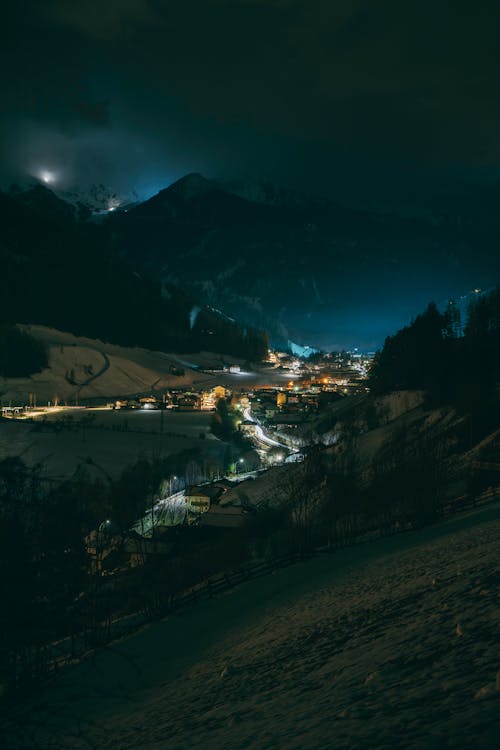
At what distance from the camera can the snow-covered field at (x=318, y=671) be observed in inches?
149

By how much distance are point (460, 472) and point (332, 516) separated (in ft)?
19.2

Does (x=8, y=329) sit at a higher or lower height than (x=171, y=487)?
higher

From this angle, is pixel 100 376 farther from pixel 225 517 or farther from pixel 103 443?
pixel 225 517

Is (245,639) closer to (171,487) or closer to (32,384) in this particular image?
(171,487)

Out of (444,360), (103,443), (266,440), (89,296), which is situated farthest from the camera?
(89,296)

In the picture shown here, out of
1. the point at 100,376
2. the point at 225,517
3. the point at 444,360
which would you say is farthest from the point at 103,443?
the point at 100,376

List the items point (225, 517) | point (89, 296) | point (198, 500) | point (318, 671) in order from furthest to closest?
point (89, 296) → point (198, 500) → point (225, 517) → point (318, 671)

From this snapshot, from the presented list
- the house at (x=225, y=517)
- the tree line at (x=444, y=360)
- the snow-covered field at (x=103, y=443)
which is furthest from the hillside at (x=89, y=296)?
the house at (x=225, y=517)

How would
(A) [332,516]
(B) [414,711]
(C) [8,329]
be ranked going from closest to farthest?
(B) [414,711]
(A) [332,516]
(C) [8,329]

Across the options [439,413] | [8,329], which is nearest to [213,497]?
[439,413]

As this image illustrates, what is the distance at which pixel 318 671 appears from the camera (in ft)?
18.5

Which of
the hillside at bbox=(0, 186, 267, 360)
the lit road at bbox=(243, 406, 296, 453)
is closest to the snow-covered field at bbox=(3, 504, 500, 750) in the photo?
the lit road at bbox=(243, 406, 296, 453)

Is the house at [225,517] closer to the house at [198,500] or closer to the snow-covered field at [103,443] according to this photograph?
the house at [198,500]

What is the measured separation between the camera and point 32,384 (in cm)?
6444
